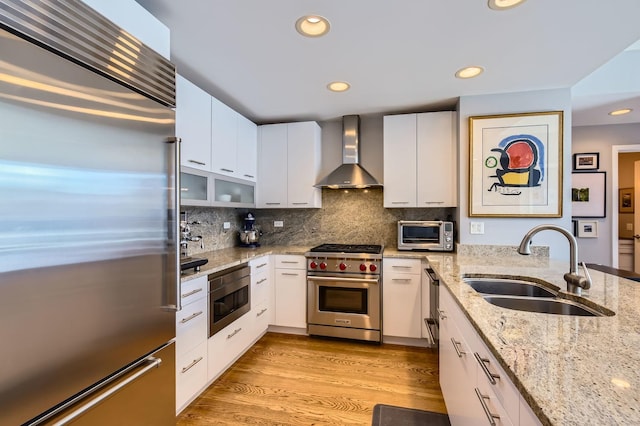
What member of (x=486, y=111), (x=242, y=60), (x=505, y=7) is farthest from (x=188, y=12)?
(x=486, y=111)

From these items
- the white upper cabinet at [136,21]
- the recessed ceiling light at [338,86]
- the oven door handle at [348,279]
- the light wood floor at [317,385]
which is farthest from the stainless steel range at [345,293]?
the white upper cabinet at [136,21]

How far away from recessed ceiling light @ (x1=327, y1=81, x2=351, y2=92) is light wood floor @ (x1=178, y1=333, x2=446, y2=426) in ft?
7.94

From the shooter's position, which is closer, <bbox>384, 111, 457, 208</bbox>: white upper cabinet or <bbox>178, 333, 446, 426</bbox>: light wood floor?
<bbox>178, 333, 446, 426</bbox>: light wood floor

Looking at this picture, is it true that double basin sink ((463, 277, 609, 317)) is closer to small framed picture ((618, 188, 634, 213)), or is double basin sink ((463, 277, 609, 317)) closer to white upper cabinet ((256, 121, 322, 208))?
white upper cabinet ((256, 121, 322, 208))

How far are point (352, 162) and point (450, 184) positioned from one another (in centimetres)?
107

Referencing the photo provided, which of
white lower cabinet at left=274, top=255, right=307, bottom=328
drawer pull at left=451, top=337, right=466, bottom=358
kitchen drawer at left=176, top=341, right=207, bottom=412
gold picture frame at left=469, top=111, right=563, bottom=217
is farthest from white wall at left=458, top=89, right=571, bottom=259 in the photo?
kitchen drawer at left=176, top=341, right=207, bottom=412

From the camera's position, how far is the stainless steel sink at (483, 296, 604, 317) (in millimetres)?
1296

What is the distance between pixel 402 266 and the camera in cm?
282

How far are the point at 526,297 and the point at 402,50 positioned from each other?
1.67 meters

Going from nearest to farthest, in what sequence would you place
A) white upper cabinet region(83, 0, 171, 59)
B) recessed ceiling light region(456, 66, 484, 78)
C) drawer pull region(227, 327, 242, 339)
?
1. white upper cabinet region(83, 0, 171, 59)
2. recessed ceiling light region(456, 66, 484, 78)
3. drawer pull region(227, 327, 242, 339)

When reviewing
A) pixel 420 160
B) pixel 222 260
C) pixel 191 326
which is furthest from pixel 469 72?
pixel 191 326

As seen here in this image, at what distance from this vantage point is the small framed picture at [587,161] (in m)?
3.32

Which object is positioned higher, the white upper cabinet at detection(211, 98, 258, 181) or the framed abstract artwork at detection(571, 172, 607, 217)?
the white upper cabinet at detection(211, 98, 258, 181)

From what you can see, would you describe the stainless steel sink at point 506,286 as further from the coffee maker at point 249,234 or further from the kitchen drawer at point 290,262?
the coffee maker at point 249,234
